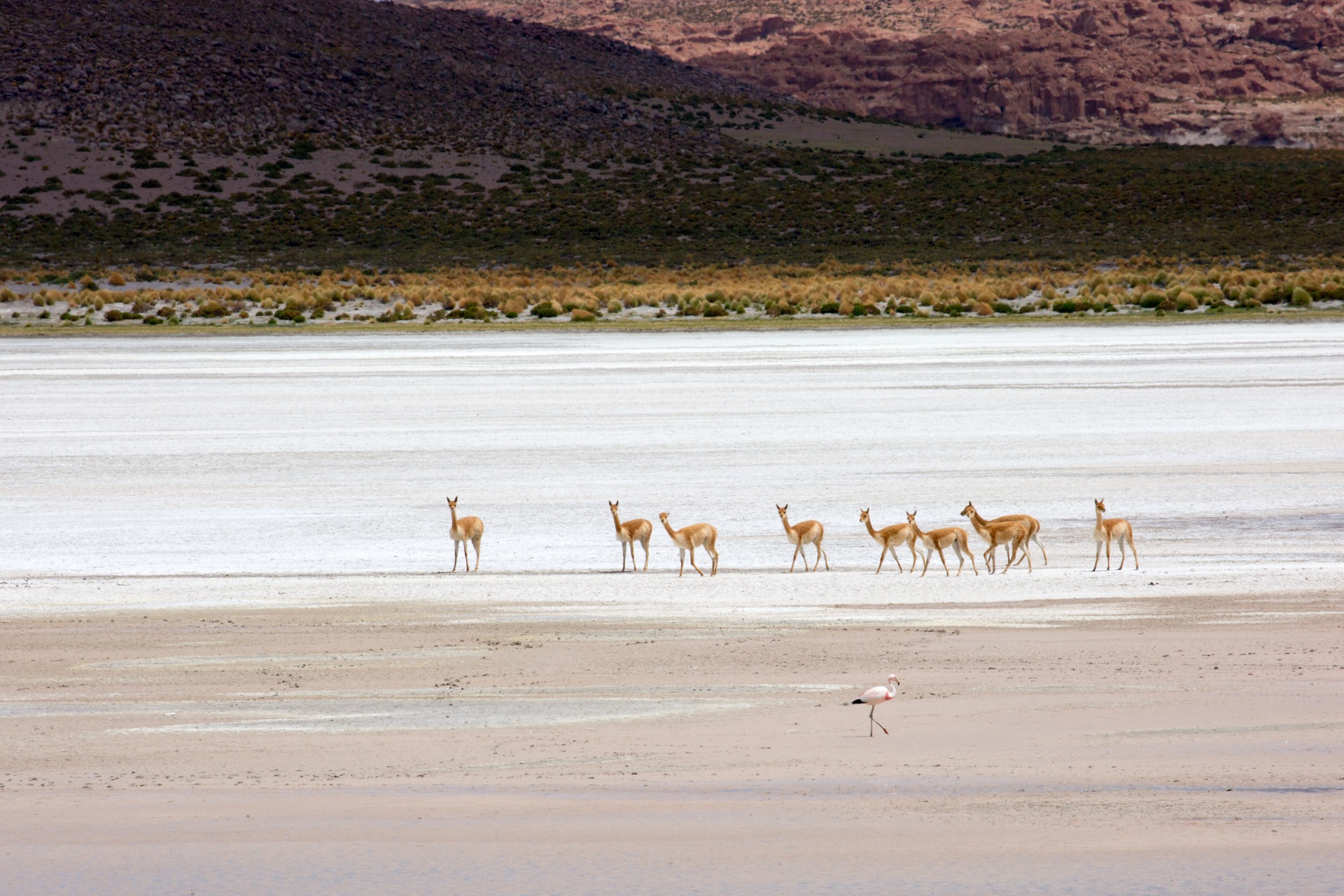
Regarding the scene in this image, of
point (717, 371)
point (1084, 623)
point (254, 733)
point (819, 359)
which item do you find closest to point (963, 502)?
point (1084, 623)

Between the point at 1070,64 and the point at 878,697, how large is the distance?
147054 mm

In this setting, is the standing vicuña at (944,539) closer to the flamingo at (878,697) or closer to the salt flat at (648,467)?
the salt flat at (648,467)

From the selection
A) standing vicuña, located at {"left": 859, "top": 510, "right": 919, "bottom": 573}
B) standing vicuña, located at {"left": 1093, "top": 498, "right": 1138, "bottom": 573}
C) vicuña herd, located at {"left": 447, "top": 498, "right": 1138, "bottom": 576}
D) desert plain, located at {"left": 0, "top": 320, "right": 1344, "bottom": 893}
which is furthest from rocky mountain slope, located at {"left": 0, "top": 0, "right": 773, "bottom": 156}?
standing vicuña, located at {"left": 1093, "top": 498, "right": 1138, "bottom": 573}

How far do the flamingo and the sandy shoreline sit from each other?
3.0 inches

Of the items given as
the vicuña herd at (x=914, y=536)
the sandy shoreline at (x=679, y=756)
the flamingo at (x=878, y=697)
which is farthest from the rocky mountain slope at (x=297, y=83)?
the flamingo at (x=878, y=697)

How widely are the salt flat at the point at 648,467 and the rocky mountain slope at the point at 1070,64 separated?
116533 millimetres

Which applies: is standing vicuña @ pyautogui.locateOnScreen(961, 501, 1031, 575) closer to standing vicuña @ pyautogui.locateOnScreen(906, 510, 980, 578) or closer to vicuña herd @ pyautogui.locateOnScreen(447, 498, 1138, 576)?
vicuña herd @ pyautogui.locateOnScreen(447, 498, 1138, 576)

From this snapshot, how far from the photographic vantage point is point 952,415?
65.6 feet

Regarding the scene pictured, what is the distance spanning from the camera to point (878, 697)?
21.6 feet

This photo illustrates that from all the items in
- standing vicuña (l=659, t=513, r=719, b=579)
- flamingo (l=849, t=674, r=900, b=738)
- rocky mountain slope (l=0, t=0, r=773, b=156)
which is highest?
rocky mountain slope (l=0, t=0, r=773, b=156)

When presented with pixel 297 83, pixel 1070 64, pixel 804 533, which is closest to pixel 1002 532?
pixel 804 533

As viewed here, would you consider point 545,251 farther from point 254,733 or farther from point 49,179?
point 254,733

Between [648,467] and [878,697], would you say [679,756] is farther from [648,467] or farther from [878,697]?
[648,467]

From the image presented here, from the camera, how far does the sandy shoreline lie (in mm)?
5539
